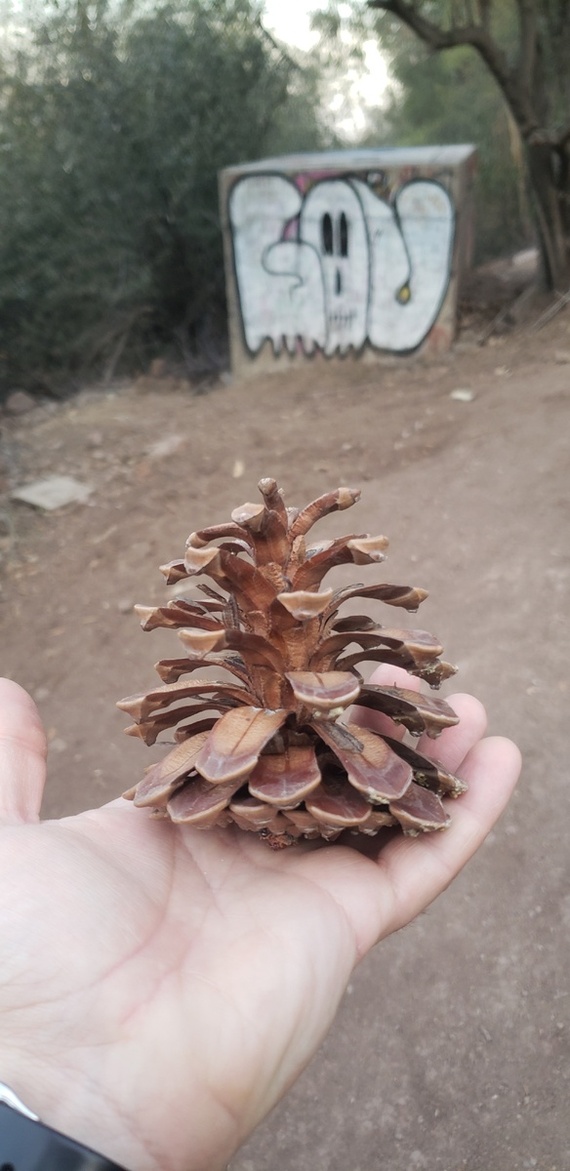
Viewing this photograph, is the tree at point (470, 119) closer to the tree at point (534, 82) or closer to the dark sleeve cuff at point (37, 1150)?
the tree at point (534, 82)

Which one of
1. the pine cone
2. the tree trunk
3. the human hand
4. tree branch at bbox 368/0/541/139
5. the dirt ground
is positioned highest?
tree branch at bbox 368/0/541/139

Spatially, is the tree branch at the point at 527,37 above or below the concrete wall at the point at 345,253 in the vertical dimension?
above

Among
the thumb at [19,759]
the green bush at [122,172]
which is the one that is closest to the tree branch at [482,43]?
the green bush at [122,172]

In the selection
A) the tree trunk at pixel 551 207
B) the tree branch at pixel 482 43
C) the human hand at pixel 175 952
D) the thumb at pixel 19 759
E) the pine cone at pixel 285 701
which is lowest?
the human hand at pixel 175 952

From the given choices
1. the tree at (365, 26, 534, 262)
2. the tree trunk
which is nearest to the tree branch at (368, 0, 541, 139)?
Answer: the tree trunk

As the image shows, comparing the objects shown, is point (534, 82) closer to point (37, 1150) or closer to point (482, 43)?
point (482, 43)

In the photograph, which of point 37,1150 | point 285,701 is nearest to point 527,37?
point 285,701

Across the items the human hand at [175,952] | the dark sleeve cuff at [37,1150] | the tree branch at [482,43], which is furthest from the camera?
the tree branch at [482,43]

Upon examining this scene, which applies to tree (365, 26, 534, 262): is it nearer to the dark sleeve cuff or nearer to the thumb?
the thumb
